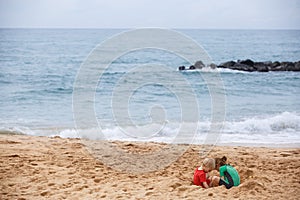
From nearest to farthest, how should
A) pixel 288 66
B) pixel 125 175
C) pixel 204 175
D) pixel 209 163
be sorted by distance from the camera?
pixel 204 175 < pixel 209 163 < pixel 125 175 < pixel 288 66

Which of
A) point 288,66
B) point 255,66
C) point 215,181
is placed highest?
point 288,66

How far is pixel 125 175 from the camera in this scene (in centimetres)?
571

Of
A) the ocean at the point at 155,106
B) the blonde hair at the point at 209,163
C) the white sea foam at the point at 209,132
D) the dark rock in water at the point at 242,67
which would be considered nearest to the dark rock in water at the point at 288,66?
the ocean at the point at 155,106

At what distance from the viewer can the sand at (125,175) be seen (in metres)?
4.67

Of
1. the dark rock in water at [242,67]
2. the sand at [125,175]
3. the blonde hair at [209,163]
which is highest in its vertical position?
the dark rock in water at [242,67]

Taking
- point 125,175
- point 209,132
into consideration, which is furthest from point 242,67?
point 125,175

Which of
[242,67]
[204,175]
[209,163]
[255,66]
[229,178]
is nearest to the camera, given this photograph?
[229,178]

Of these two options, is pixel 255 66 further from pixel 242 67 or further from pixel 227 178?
pixel 227 178

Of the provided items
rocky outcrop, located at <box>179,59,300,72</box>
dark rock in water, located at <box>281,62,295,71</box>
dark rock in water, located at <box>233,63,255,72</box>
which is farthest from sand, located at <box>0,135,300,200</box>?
dark rock in water, located at <box>281,62,295,71</box>

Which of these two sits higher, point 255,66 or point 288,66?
point 288,66

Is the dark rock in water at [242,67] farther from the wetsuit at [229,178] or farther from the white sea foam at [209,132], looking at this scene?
the wetsuit at [229,178]

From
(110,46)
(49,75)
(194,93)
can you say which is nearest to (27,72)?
(49,75)

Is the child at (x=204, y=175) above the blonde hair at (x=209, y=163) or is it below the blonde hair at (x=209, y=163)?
below

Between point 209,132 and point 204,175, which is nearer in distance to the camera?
point 204,175
